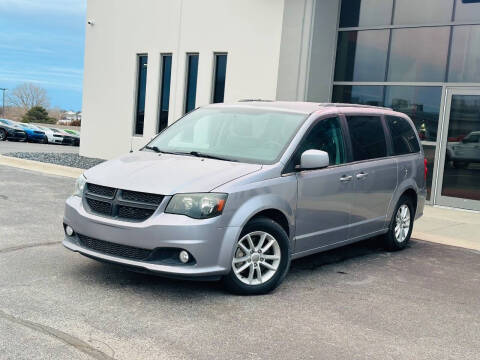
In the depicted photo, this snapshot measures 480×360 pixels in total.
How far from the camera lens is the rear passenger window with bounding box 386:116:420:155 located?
25.7 feet

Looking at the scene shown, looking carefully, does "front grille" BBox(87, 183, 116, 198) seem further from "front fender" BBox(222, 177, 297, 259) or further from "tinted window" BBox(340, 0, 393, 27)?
"tinted window" BBox(340, 0, 393, 27)

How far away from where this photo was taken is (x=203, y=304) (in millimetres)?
5102

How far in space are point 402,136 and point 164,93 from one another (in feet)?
37.1

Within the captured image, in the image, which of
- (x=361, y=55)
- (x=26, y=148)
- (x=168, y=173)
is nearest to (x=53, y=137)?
(x=26, y=148)

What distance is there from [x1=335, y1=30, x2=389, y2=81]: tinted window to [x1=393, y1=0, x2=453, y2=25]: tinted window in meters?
0.50

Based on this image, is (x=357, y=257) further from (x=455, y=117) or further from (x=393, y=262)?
(x=455, y=117)

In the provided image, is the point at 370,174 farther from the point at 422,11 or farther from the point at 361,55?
Result: the point at 361,55

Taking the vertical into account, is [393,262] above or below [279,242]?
below

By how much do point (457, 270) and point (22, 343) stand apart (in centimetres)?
522

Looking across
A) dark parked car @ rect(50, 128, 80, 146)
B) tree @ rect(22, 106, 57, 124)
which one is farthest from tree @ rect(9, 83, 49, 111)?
dark parked car @ rect(50, 128, 80, 146)

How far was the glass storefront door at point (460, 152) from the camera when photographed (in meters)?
12.2

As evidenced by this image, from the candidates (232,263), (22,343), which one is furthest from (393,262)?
(22,343)

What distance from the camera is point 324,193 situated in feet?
20.4

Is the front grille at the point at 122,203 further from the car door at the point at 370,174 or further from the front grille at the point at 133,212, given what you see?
the car door at the point at 370,174
